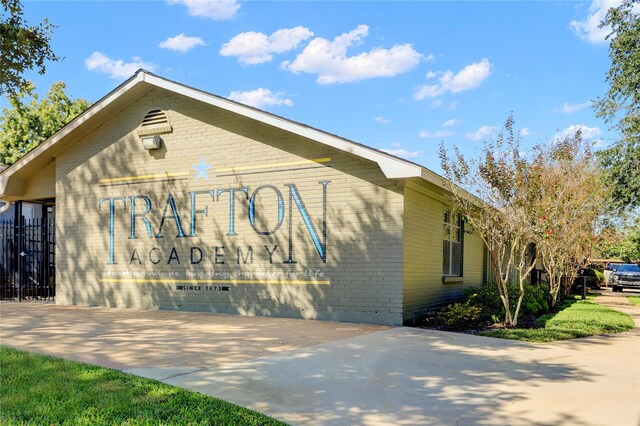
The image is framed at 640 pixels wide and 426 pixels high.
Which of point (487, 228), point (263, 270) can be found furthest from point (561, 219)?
point (263, 270)

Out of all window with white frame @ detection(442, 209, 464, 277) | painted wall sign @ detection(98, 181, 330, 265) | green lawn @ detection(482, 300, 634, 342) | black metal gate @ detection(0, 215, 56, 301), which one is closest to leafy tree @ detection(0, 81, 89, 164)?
black metal gate @ detection(0, 215, 56, 301)

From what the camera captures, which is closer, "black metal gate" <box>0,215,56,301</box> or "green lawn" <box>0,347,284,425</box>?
"green lawn" <box>0,347,284,425</box>

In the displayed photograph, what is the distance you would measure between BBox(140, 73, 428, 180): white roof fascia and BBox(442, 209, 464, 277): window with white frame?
13.4ft

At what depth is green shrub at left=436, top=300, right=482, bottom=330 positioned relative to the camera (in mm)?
10531

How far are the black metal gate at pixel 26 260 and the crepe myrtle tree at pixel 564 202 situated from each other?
1412 centimetres

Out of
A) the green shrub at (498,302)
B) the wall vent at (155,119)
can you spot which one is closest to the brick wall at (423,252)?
the green shrub at (498,302)

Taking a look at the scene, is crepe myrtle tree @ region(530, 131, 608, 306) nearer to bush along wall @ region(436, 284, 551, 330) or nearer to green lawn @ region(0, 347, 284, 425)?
bush along wall @ region(436, 284, 551, 330)

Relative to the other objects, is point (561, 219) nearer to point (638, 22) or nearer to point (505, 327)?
point (505, 327)

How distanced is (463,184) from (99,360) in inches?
307

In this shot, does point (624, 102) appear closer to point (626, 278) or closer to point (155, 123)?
point (626, 278)

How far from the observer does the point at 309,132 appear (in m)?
11.3

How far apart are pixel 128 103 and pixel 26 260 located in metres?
6.57

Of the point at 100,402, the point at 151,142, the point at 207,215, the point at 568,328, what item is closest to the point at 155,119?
the point at 151,142

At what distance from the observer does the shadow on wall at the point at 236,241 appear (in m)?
11.1
